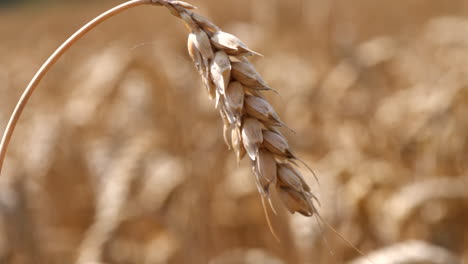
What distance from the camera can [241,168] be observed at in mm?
2918

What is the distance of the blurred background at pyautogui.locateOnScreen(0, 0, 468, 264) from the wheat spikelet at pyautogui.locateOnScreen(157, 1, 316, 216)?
61cm

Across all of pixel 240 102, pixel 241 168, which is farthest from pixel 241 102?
pixel 241 168

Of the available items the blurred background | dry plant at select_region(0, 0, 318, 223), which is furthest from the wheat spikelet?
the blurred background

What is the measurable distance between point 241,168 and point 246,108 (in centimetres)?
216

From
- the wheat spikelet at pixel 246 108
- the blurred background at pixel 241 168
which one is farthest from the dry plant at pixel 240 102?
the blurred background at pixel 241 168

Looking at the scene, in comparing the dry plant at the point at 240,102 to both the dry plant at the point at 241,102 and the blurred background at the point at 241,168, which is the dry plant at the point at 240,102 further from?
the blurred background at the point at 241,168

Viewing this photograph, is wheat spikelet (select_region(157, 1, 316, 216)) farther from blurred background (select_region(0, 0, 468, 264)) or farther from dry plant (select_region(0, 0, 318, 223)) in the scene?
blurred background (select_region(0, 0, 468, 264))

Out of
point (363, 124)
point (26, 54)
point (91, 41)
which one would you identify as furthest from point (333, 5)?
point (91, 41)

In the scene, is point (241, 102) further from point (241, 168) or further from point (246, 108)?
point (241, 168)

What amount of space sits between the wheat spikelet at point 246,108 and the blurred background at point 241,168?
1.99ft

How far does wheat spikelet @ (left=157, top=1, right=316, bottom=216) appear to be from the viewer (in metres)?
0.74

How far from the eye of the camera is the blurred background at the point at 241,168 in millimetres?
1868

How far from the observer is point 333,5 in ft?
11.2

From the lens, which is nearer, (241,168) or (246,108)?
(246,108)
